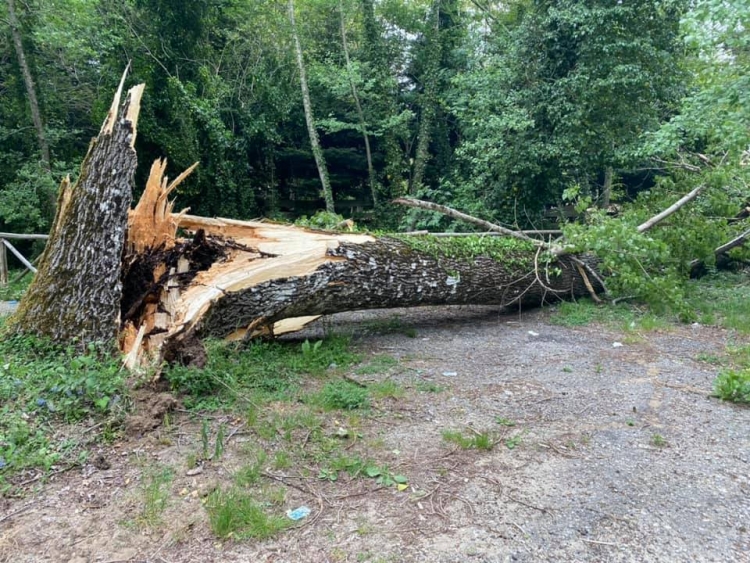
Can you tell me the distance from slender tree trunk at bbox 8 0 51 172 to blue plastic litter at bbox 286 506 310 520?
353 inches

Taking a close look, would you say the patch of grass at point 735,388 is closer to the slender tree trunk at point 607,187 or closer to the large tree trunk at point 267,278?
the large tree trunk at point 267,278

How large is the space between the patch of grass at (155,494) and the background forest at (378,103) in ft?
16.6

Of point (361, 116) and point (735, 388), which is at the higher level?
point (361, 116)

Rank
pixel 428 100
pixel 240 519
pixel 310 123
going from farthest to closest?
pixel 428 100 → pixel 310 123 → pixel 240 519

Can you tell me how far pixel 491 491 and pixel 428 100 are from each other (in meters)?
11.0

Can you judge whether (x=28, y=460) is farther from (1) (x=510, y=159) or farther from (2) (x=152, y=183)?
(1) (x=510, y=159)

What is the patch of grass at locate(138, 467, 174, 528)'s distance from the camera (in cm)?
169

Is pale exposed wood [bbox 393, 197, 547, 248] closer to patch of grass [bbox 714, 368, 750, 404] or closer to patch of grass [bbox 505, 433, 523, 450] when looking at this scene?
patch of grass [bbox 714, 368, 750, 404]

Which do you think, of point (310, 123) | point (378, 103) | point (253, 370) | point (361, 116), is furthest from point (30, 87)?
point (253, 370)

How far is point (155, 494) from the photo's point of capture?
181 cm

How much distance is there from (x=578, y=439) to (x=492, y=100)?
26.3ft

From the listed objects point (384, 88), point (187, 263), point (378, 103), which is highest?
point (384, 88)

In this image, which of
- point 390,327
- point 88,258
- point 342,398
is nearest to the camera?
point 342,398

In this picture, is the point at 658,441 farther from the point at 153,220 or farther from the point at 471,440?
the point at 153,220
